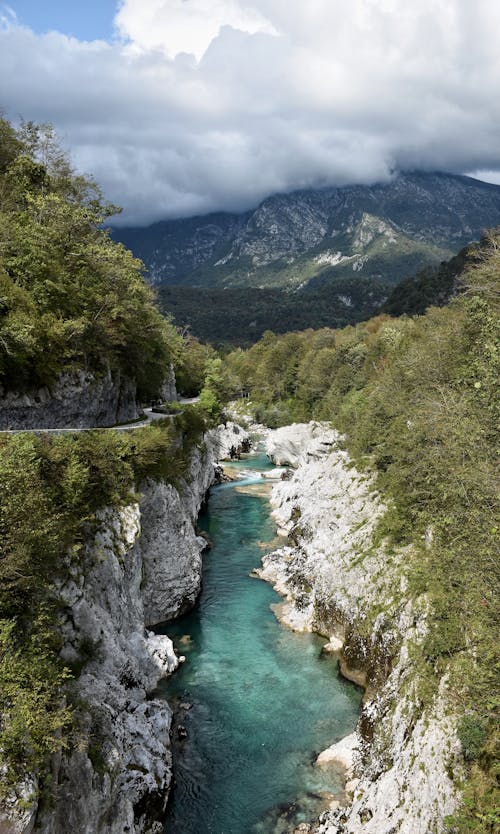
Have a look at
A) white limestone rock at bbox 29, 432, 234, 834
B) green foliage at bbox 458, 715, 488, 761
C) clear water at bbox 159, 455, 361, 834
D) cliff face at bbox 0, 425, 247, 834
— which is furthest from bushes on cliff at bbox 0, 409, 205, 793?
green foliage at bbox 458, 715, 488, 761

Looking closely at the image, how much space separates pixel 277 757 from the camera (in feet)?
59.7

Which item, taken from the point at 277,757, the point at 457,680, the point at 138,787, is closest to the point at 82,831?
the point at 138,787

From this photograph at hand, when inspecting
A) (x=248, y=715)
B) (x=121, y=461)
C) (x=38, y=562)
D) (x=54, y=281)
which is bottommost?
(x=248, y=715)

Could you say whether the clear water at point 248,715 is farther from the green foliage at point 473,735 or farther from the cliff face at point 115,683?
the green foliage at point 473,735

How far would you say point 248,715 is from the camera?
20391mm

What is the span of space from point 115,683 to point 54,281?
1884 centimetres

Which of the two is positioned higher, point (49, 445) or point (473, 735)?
point (49, 445)

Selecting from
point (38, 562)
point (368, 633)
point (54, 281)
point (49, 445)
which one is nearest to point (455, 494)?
point (368, 633)

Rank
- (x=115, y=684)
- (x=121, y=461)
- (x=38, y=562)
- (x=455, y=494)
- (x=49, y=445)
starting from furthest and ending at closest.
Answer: (x=121, y=461), (x=455, y=494), (x=49, y=445), (x=115, y=684), (x=38, y=562)

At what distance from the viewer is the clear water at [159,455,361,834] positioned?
1608 cm

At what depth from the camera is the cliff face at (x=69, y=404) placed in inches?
840

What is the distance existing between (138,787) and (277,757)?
585 cm

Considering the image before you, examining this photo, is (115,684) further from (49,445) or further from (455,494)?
(455,494)

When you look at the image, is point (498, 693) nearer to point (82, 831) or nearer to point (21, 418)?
point (82, 831)
